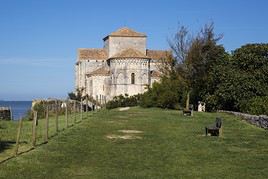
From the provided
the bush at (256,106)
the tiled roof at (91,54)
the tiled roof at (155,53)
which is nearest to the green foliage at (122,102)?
the bush at (256,106)

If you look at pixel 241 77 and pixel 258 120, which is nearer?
pixel 258 120

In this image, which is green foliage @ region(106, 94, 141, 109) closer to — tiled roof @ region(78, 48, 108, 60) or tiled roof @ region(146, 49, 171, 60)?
tiled roof @ region(146, 49, 171, 60)

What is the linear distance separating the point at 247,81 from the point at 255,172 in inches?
1043

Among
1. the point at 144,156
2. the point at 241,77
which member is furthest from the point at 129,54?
the point at 144,156

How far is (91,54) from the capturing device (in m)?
84.3

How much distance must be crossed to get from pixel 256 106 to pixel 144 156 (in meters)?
19.8

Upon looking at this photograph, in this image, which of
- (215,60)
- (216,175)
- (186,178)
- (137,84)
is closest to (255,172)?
(216,175)

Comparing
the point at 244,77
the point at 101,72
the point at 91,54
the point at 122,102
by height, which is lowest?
the point at 122,102

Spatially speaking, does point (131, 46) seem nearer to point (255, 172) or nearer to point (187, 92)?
point (187, 92)

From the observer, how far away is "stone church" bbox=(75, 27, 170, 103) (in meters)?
75.3

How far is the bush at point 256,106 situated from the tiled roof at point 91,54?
162 feet

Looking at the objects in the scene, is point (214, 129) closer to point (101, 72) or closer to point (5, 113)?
point (5, 113)

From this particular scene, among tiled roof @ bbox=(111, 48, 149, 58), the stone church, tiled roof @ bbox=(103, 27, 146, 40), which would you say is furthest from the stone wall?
tiled roof @ bbox=(103, 27, 146, 40)

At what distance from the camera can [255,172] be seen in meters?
11.9
